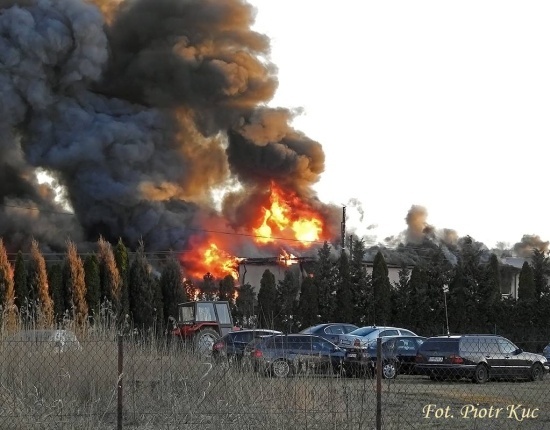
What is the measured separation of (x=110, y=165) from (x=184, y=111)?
26.3 ft

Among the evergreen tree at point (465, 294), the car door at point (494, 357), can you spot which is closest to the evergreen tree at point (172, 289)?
the evergreen tree at point (465, 294)

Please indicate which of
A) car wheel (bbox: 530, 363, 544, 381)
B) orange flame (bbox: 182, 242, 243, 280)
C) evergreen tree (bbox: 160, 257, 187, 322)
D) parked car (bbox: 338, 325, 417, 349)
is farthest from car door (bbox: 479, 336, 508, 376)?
orange flame (bbox: 182, 242, 243, 280)

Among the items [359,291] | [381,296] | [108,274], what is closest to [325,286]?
[359,291]

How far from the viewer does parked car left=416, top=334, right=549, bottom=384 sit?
1884cm

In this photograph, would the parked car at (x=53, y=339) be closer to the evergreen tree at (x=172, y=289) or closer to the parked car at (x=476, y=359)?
the parked car at (x=476, y=359)

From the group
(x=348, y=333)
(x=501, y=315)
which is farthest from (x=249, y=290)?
(x=348, y=333)

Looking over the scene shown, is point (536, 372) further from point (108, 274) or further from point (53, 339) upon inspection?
point (108, 274)

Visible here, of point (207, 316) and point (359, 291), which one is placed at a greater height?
point (359, 291)

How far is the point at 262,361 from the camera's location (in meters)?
11.0

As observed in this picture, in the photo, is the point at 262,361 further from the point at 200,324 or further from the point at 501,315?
the point at 501,315

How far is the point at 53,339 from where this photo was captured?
11.9 m

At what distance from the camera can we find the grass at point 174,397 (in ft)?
30.7

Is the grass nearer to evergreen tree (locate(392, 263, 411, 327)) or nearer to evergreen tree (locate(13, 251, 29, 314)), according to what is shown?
evergreen tree (locate(13, 251, 29, 314))

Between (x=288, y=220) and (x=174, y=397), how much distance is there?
48.5 meters
